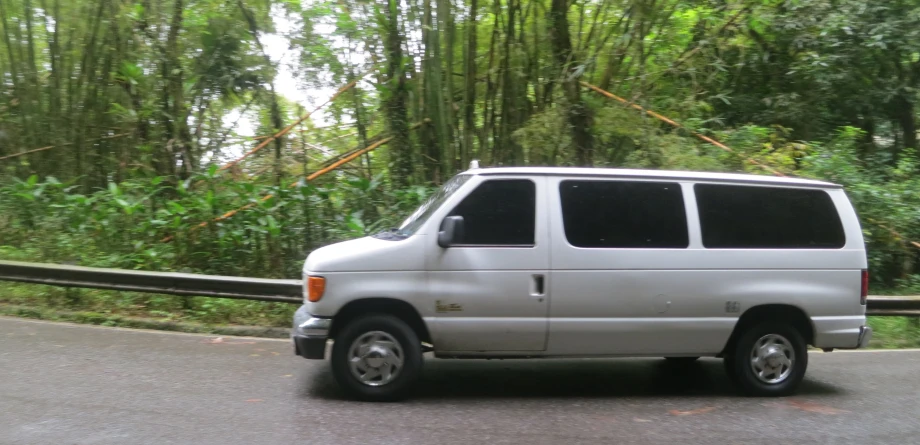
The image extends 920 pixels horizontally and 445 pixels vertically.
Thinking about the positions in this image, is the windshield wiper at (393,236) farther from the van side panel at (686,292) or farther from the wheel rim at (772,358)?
the wheel rim at (772,358)

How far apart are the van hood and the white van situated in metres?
0.01

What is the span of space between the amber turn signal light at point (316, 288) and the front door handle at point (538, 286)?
165 cm

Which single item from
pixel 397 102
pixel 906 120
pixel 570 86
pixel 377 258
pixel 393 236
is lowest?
pixel 377 258

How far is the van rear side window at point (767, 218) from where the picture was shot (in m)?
6.21

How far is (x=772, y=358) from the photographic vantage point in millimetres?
6316

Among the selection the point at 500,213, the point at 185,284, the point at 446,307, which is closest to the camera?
the point at 446,307

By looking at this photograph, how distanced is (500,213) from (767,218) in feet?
7.57

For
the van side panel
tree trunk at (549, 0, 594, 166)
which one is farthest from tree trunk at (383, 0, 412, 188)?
the van side panel

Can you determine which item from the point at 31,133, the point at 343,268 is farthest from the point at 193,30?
the point at 343,268

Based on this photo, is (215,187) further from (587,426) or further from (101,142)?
(587,426)

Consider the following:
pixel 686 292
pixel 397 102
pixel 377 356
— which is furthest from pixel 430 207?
pixel 397 102

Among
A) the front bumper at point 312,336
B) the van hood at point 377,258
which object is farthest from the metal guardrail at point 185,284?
the van hood at point 377,258

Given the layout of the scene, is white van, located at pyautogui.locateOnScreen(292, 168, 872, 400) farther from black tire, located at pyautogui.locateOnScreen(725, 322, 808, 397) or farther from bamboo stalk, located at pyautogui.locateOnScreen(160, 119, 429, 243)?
bamboo stalk, located at pyautogui.locateOnScreen(160, 119, 429, 243)

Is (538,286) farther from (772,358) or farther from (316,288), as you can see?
(772,358)
